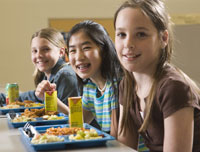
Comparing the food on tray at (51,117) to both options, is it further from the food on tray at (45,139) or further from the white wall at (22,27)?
the white wall at (22,27)

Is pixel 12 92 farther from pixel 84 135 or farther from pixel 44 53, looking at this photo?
pixel 84 135

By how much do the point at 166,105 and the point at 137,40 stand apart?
26 centimetres

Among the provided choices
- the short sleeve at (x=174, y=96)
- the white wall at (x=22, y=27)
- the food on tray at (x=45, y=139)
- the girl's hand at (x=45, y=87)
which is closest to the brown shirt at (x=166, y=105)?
the short sleeve at (x=174, y=96)

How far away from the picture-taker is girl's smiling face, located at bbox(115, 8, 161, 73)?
1.24 m

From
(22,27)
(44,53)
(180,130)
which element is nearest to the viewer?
(180,130)

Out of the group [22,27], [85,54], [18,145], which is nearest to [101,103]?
[85,54]

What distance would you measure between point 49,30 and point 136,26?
1321mm

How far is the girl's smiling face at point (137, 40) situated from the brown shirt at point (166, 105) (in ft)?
0.29

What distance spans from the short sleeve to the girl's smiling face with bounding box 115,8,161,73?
0.48ft

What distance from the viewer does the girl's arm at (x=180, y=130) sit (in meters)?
1.13

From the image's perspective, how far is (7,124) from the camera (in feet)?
5.07

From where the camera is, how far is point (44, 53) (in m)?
2.38

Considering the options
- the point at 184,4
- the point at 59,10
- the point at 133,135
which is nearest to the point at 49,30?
the point at 133,135

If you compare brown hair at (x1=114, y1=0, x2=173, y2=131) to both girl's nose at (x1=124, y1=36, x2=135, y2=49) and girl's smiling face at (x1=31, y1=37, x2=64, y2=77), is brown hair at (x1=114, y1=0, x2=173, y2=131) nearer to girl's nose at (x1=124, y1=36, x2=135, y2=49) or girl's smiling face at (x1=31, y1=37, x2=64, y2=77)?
girl's nose at (x1=124, y1=36, x2=135, y2=49)
